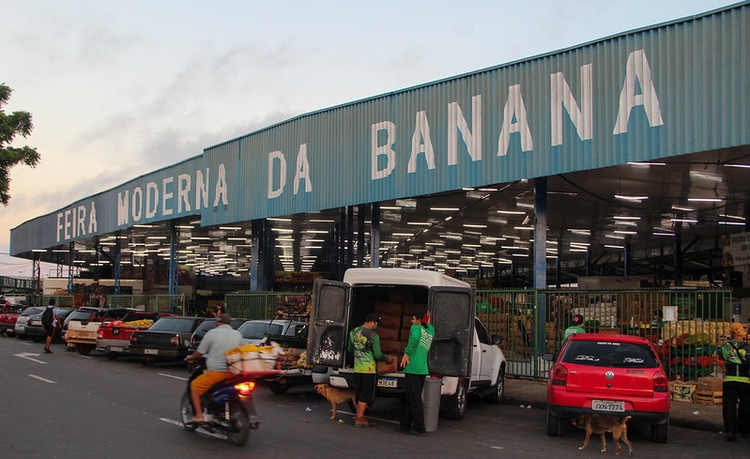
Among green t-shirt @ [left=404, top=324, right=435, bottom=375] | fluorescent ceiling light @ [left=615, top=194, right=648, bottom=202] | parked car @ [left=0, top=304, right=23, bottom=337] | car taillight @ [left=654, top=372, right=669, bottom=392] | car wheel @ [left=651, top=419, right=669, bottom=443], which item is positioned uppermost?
fluorescent ceiling light @ [left=615, top=194, right=648, bottom=202]

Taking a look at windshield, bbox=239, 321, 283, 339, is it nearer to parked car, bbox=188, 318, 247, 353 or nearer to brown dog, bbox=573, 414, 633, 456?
parked car, bbox=188, 318, 247, 353

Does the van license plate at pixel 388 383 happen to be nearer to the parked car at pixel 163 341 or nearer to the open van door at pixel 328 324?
the open van door at pixel 328 324

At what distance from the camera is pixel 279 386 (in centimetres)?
1577

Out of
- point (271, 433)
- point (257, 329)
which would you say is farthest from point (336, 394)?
point (257, 329)

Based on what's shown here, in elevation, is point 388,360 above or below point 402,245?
below

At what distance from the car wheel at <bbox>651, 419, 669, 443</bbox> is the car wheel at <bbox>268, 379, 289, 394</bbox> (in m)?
7.51

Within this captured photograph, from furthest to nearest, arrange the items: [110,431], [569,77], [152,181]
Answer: [152,181] < [569,77] < [110,431]

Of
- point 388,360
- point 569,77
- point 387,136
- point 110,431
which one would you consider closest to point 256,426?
point 110,431

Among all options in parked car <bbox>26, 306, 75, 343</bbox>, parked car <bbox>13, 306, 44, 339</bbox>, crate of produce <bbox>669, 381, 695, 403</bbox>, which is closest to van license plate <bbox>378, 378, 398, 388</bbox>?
crate of produce <bbox>669, 381, 695, 403</bbox>

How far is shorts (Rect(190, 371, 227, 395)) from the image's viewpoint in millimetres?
9719

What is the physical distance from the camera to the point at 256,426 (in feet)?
31.8

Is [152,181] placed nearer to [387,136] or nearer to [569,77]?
[387,136]

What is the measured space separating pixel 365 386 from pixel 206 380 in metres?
2.90

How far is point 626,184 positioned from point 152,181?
2425 cm
